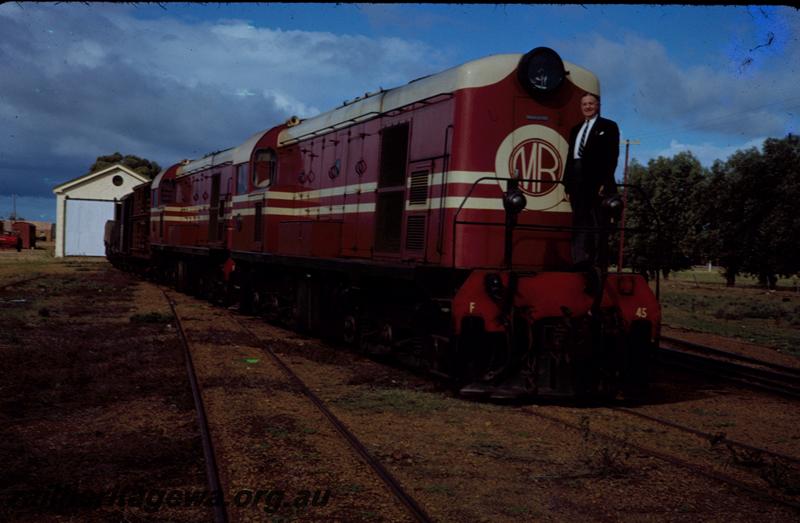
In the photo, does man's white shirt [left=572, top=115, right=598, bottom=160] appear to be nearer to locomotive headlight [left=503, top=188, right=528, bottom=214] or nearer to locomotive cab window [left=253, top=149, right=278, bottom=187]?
locomotive headlight [left=503, top=188, right=528, bottom=214]

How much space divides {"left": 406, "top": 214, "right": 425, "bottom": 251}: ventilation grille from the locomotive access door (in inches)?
12.2

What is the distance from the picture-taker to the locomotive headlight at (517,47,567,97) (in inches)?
313

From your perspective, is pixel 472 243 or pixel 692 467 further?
pixel 472 243

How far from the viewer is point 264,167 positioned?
1438cm

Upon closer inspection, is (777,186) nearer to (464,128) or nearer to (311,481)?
(464,128)

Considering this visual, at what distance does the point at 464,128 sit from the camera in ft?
26.1

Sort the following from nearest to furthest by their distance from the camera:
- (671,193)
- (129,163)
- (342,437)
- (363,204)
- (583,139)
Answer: (342,437)
(583,139)
(363,204)
(671,193)
(129,163)

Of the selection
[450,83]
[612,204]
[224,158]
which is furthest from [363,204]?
[224,158]

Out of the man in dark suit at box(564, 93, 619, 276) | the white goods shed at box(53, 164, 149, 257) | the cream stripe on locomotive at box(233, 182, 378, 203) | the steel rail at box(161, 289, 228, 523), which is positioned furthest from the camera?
the white goods shed at box(53, 164, 149, 257)

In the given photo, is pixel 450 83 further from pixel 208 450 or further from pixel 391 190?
pixel 208 450

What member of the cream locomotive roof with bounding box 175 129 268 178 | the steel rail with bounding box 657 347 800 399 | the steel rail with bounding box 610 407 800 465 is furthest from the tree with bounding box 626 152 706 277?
the steel rail with bounding box 610 407 800 465

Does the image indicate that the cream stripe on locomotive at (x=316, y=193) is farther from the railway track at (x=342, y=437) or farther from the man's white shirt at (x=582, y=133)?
the man's white shirt at (x=582, y=133)

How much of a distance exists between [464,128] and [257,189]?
7254 mm

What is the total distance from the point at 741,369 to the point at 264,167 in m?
9.45
